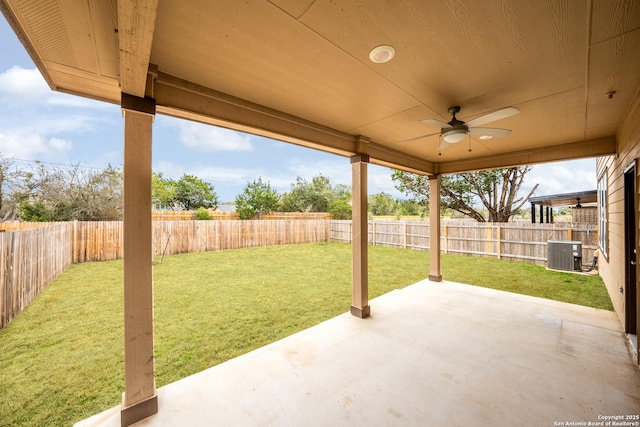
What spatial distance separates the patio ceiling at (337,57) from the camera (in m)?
1.30

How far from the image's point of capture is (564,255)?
645 centimetres

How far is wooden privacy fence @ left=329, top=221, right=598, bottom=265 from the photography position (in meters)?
6.94

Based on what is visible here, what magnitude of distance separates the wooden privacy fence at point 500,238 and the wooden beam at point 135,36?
9709 millimetres

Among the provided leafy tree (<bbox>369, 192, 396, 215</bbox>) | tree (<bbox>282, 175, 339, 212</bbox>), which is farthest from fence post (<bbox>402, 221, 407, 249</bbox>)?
leafy tree (<bbox>369, 192, 396, 215</bbox>)

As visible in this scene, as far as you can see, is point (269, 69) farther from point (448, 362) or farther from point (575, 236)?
point (575, 236)

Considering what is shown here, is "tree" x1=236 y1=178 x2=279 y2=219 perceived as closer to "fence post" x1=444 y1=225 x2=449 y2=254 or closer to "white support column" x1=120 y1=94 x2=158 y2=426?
"fence post" x1=444 y1=225 x2=449 y2=254

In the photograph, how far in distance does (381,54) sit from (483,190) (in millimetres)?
11937

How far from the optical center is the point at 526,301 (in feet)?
13.7

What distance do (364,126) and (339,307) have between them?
9.35 ft

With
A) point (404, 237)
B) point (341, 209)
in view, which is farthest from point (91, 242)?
point (341, 209)

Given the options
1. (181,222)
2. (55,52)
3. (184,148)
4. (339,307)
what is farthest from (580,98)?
(184,148)

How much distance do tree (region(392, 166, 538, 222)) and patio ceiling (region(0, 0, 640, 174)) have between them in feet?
29.6

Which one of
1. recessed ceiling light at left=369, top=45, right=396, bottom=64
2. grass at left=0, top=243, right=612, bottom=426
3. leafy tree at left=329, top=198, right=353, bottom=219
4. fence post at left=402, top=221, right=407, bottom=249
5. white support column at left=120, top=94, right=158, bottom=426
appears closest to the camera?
recessed ceiling light at left=369, top=45, right=396, bottom=64

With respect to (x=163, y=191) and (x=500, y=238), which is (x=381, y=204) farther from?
(x=500, y=238)
